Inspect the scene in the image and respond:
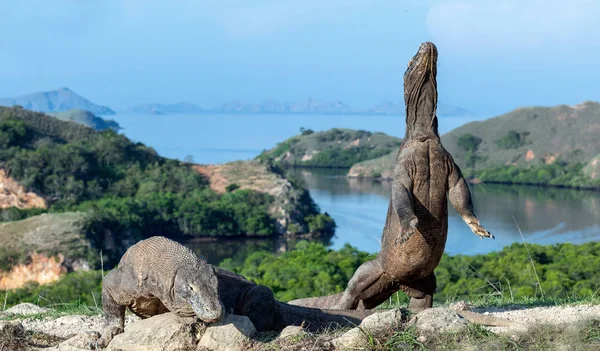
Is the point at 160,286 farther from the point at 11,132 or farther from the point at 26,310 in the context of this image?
the point at 11,132

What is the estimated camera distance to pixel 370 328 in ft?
20.6

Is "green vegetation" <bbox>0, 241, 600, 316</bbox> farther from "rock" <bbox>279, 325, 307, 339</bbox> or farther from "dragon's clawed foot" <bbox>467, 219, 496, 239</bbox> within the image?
"rock" <bbox>279, 325, 307, 339</bbox>

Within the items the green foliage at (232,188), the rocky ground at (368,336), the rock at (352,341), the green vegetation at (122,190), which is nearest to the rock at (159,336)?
the rocky ground at (368,336)

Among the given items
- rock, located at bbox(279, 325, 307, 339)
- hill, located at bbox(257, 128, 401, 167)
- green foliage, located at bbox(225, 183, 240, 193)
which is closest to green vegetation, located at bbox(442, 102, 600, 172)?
hill, located at bbox(257, 128, 401, 167)

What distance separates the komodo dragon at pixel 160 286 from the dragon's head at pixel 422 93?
244cm

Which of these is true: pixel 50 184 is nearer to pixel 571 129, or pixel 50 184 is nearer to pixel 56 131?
pixel 56 131

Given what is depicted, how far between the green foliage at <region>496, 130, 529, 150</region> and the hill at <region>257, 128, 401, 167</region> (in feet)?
56.3

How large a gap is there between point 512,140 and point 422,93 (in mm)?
78734

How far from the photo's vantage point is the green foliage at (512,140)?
8350 cm

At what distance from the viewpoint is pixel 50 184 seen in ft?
200

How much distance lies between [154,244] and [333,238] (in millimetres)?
46086

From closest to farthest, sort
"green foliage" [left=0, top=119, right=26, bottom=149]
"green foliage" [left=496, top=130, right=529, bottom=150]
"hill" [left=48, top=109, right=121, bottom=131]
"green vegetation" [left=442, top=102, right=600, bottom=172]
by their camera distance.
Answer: "green foliage" [left=0, top=119, right=26, bottom=149] < "green vegetation" [left=442, top=102, right=600, bottom=172] < "green foliage" [left=496, top=130, right=529, bottom=150] < "hill" [left=48, top=109, right=121, bottom=131]

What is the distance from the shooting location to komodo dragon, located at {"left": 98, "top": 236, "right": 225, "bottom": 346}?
20.4 ft

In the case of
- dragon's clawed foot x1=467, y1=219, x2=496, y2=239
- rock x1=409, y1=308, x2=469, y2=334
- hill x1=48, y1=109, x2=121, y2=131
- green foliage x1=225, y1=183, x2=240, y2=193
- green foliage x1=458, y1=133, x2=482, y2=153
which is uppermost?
hill x1=48, y1=109, x2=121, y2=131
